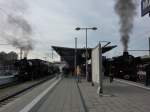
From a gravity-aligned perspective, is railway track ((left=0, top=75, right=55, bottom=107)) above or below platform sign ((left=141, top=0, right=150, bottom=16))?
below

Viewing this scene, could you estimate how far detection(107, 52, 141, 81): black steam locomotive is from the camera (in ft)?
132

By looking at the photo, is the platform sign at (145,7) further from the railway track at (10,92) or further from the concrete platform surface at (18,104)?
the railway track at (10,92)

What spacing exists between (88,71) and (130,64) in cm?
469

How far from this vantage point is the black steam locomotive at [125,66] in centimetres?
4016

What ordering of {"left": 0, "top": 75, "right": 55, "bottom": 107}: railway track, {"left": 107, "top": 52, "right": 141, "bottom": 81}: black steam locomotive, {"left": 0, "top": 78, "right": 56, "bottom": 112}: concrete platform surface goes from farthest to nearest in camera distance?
{"left": 107, "top": 52, "right": 141, "bottom": 81}: black steam locomotive
{"left": 0, "top": 75, "right": 55, "bottom": 107}: railway track
{"left": 0, "top": 78, "right": 56, "bottom": 112}: concrete platform surface

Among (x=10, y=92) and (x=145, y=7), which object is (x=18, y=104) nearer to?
(x=145, y=7)

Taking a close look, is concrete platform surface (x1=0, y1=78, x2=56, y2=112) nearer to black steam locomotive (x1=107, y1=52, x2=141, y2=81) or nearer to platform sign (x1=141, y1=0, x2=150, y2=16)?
platform sign (x1=141, y1=0, x2=150, y2=16)

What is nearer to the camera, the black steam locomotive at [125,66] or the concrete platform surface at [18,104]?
the concrete platform surface at [18,104]

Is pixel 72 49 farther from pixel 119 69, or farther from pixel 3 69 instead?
pixel 119 69

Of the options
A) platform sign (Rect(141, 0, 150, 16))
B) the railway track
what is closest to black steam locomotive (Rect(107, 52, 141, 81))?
the railway track

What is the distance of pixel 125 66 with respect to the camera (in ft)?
136

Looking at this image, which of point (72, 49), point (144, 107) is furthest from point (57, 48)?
point (144, 107)

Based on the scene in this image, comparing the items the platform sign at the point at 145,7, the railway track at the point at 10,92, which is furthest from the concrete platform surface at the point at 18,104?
the platform sign at the point at 145,7

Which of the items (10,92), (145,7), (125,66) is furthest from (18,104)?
(125,66)
